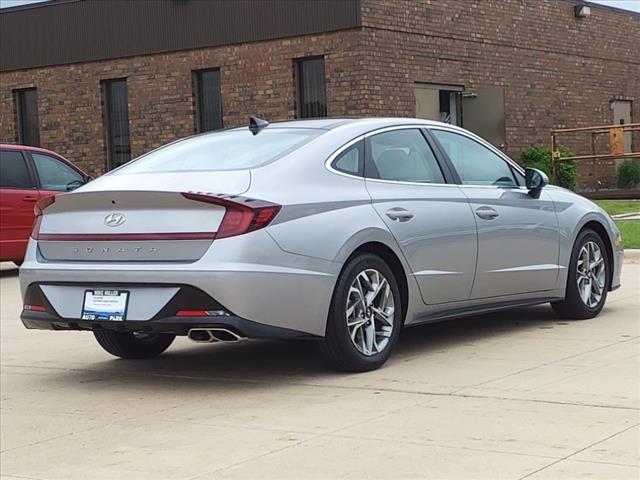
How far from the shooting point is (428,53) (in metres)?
22.0

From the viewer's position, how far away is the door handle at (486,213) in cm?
773

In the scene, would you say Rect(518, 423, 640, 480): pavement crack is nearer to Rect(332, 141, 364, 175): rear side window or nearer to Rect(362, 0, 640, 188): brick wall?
Rect(332, 141, 364, 175): rear side window

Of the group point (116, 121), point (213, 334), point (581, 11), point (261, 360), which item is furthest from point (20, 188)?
point (581, 11)

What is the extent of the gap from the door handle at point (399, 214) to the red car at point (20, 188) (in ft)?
28.4

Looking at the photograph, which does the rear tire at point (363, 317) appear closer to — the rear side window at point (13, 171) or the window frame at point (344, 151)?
the window frame at point (344, 151)

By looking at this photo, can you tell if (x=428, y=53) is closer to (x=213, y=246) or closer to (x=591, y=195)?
(x=591, y=195)

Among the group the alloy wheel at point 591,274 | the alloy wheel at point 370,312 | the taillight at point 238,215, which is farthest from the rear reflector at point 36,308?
the alloy wheel at point 591,274

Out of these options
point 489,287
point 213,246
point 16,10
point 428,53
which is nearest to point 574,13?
point 428,53

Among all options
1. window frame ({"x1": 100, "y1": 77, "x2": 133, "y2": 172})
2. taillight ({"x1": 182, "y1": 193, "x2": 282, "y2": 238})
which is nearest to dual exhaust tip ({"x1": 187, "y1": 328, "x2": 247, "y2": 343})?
taillight ({"x1": 182, "y1": 193, "x2": 282, "y2": 238})

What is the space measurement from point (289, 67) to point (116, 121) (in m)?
5.10

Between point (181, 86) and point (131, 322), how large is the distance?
1760cm

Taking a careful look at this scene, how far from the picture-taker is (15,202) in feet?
48.7

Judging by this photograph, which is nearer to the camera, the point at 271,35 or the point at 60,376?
the point at 60,376

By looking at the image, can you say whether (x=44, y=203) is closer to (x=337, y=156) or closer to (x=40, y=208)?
(x=40, y=208)
